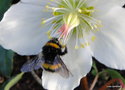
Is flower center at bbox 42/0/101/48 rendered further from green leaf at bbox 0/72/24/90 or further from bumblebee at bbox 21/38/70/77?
green leaf at bbox 0/72/24/90

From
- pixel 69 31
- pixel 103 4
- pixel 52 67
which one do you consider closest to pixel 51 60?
pixel 52 67

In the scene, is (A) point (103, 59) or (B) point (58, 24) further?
(B) point (58, 24)

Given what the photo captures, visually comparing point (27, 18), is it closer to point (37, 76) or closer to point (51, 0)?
point (51, 0)

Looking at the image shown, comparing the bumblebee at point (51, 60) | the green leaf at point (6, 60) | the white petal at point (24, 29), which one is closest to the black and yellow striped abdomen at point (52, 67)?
the bumblebee at point (51, 60)

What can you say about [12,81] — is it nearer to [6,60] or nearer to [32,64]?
[6,60]

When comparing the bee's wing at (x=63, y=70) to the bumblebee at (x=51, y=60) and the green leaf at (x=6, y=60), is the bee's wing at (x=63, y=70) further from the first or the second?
the green leaf at (x=6, y=60)

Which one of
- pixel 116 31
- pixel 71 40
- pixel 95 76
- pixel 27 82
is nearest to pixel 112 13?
pixel 116 31

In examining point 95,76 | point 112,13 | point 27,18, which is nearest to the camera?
point 112,13

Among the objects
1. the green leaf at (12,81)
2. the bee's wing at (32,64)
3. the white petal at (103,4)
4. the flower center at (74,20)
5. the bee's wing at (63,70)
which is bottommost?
the green leaf at (12,81)
